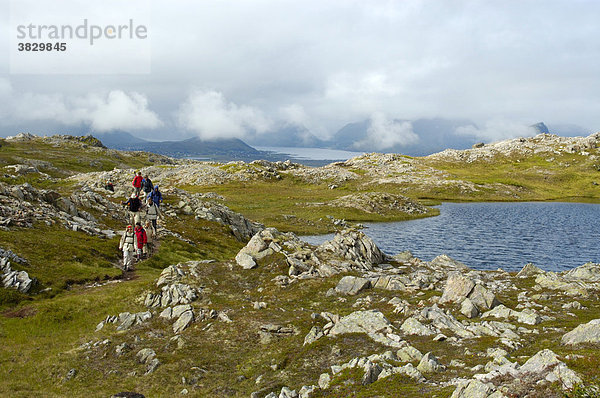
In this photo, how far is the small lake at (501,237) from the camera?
71.1 meters

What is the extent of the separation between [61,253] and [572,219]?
14843cm

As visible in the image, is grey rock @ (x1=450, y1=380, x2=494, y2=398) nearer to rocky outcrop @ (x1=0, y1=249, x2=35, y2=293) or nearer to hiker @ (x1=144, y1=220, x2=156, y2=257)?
rocky outcrop @ (x1=0, y1=249, x2=35, y2=293)

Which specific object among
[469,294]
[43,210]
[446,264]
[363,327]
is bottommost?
[446,264]

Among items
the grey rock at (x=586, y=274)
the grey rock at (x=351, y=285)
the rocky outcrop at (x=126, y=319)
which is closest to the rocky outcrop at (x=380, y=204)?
the grey rock at (x=586, y=274)

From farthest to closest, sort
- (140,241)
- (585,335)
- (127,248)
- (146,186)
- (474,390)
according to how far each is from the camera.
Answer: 1. (146,186)
2. (140,241)
3. (127,248)
4. (585,335)
5. (474,390)

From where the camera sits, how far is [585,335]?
16469 mm

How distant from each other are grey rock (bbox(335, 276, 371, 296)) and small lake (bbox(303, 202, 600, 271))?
42.3 meters

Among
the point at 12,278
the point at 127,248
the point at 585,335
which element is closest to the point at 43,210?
the point at 127,248

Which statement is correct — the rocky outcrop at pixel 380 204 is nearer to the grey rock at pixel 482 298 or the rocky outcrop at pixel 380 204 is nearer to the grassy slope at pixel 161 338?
the grassy slope at pixel 161 338

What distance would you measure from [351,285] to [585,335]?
18.0 metres

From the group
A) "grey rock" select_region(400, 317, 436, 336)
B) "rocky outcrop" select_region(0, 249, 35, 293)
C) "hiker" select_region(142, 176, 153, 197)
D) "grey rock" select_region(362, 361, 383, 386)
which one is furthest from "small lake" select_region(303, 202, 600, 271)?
"rocky outcrop" select_region(0, 249, 35, 293)

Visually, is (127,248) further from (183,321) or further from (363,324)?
(363,324)

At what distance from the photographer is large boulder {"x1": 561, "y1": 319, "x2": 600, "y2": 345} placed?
16.2 m

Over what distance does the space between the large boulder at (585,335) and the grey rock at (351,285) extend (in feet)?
53.8
